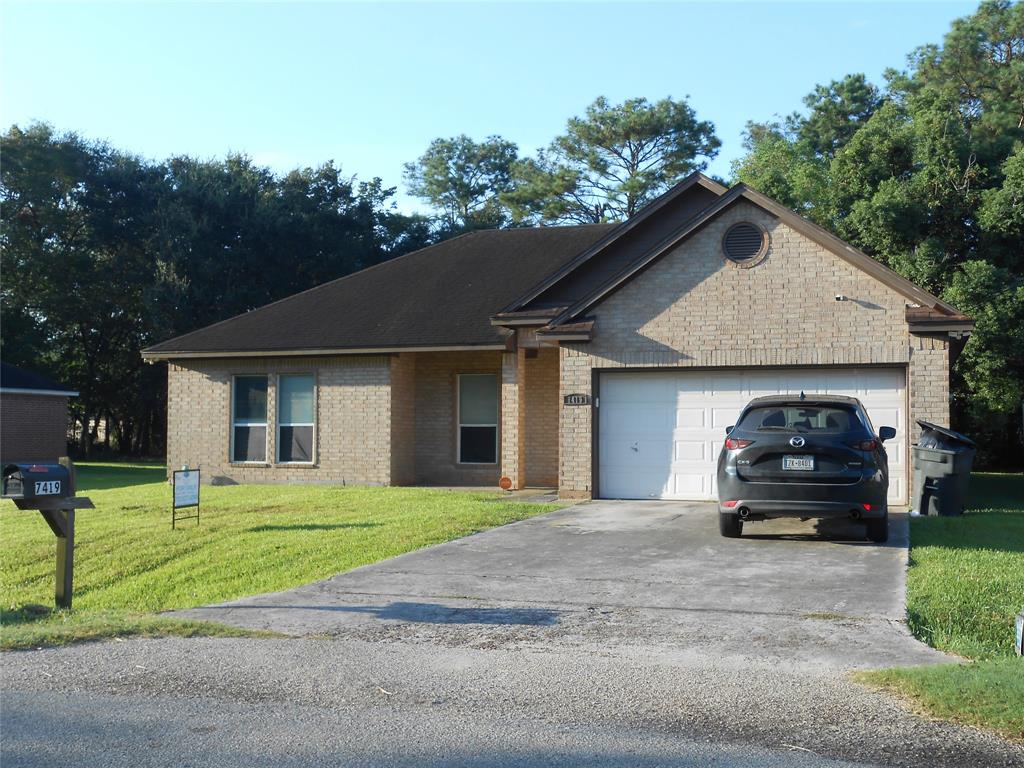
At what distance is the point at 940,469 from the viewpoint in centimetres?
1456

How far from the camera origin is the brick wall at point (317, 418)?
20562mm

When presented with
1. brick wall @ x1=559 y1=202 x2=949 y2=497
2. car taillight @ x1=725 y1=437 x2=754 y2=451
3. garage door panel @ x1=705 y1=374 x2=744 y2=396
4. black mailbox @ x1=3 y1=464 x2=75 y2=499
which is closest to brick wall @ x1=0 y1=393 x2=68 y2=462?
brick wall @ x1=559 y1=202 x2=949 y2=497

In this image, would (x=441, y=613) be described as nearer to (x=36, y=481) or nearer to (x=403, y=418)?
(x=36, y=481)

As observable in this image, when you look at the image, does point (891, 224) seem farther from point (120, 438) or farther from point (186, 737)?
point (120, 438)

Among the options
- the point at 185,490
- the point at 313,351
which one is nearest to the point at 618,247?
the point at 313,351

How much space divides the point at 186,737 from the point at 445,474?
16.1m

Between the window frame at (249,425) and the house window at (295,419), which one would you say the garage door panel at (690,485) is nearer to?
the house window at (295,419)

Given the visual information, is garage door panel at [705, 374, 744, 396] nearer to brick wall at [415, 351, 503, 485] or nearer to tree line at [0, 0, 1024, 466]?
brick wall at [415, 351, 503, 485]

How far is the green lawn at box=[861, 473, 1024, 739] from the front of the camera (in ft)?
18.4

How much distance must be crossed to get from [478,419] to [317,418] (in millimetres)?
3281

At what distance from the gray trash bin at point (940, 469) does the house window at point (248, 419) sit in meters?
12.9

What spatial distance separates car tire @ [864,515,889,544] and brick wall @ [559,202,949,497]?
4.26 m

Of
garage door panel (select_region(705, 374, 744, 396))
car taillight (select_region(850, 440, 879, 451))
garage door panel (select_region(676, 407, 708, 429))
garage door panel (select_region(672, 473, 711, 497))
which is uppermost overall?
garage door panel (select_region(705, 374, 744, 396))

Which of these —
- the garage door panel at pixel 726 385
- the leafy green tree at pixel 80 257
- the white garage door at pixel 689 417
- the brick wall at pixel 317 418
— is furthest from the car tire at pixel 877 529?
the leafy green tree at pixel 80 257
